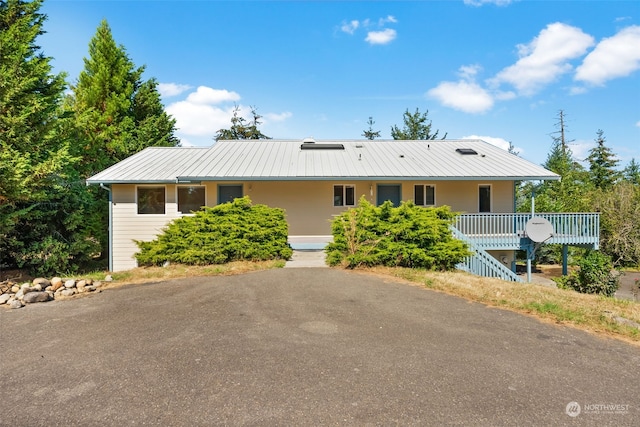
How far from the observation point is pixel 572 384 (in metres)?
3.33

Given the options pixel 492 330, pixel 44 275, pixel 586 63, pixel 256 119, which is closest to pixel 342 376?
pixel 492 330

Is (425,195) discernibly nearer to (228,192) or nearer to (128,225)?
(228,192)

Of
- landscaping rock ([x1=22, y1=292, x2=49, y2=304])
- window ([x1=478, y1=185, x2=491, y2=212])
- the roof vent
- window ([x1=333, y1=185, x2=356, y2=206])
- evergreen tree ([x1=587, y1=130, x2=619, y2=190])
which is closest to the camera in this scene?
landscaping rock ([x1=22, y1=292, x2=49, y2=304])

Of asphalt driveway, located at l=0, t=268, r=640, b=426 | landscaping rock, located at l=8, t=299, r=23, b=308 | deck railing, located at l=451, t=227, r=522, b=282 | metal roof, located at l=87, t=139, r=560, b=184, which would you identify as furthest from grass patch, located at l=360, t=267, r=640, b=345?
landscaping rock, located at l=8, t=299, r=23, b=308

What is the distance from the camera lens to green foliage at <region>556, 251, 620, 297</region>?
925 centimetres

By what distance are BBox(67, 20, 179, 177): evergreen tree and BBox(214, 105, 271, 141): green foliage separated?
15.3m

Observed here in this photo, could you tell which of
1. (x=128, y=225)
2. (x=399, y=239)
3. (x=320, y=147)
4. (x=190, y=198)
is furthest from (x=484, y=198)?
(x=128, y=225)

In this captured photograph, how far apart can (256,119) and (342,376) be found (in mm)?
36118

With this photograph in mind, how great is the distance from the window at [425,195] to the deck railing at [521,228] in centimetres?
221

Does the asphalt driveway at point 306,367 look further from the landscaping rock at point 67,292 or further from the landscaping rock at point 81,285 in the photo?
the landscaping rock at point 81,285

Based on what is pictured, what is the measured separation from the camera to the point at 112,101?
19.0m

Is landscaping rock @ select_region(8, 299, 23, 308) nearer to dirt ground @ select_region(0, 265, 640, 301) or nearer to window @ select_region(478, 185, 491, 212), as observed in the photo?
dirt ground @ select_region(0, 265, 640, 301)

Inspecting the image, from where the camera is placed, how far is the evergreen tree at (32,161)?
872 centimetres

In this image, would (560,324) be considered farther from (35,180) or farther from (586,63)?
(586,63)
